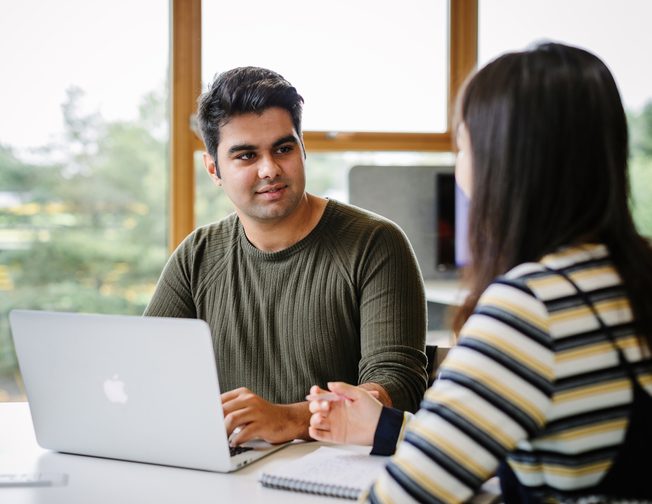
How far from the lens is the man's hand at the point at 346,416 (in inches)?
51.9

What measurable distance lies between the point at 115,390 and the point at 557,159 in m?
0.75

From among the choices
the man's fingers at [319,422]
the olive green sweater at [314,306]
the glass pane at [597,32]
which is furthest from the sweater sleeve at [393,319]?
the glass pane at [597,32]

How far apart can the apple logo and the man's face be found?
0.66m

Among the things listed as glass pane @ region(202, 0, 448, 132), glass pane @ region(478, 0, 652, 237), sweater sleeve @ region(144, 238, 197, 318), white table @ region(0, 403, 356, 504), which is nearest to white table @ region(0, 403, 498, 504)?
white table @ region(0, 403, 356, 504)

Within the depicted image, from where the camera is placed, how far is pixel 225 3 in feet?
11.3

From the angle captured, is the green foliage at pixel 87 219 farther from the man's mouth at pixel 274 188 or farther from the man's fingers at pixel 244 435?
the man's fingers at pixel 244 435

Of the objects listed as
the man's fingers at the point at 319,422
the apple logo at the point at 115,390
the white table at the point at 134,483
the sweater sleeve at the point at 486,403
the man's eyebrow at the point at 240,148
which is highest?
the man's eyebrow at the point at 240,148

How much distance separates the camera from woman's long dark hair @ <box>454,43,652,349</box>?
36.8 inches

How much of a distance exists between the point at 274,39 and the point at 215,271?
1792mm

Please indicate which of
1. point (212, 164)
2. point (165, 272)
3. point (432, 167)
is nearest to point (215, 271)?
point (165, 272)

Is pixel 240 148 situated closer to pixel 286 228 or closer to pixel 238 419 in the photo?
pixel 286 228

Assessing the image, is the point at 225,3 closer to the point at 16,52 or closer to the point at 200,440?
the point at 16,52

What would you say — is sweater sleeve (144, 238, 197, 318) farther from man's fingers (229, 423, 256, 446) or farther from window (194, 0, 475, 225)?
window (194, 0, 475, 225)

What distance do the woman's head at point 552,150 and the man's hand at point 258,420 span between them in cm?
60
